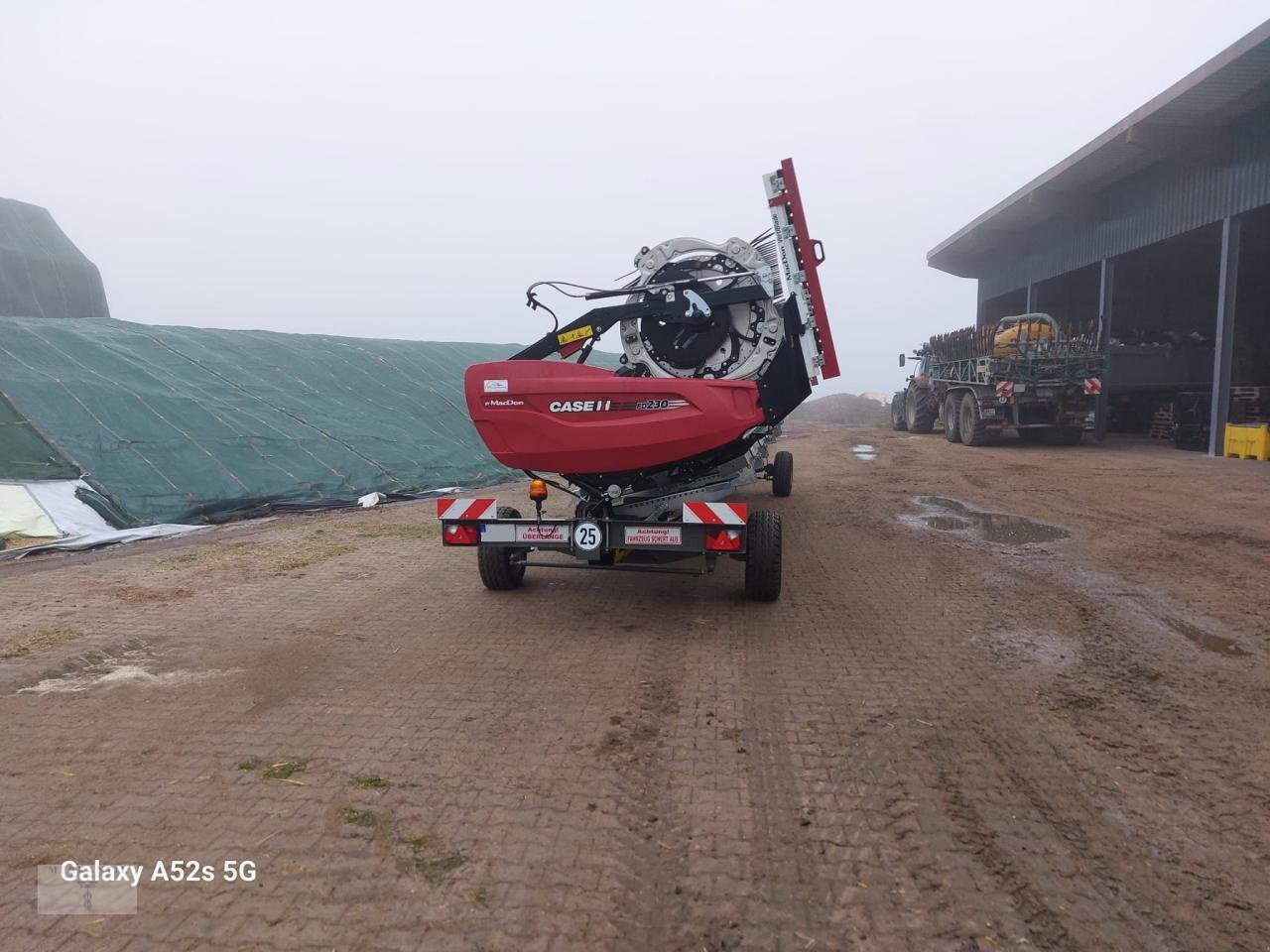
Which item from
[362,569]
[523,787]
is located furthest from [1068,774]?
[362,569]

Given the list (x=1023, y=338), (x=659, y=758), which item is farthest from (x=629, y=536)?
(x=1023, y=338)

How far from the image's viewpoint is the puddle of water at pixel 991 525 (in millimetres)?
7777

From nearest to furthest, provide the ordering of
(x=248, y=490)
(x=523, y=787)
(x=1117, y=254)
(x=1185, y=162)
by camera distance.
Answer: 1. (x=523, y=787)
2. (x=248, y=490)
3. (x=1185, y=162)
4. (x=1117, y=254)

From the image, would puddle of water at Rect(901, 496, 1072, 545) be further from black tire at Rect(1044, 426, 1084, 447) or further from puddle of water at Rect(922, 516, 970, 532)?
black tire at Rect(1044, 426, 1084, 447)

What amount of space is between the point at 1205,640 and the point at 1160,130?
16.7 meters

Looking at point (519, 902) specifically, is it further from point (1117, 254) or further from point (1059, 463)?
point (1117, 254)

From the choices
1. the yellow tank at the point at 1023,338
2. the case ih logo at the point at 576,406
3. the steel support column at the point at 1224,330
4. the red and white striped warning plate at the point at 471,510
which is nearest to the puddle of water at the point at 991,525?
the case ih logo at the point at 576,406

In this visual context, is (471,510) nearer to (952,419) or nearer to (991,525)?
(991,525)

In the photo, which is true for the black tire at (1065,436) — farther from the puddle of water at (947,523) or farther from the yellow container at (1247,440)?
the puddle of water at (947,523)

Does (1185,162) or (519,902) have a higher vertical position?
(1185,162)

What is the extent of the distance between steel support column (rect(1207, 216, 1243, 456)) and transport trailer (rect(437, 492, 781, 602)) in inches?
603

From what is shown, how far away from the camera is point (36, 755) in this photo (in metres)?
3.38

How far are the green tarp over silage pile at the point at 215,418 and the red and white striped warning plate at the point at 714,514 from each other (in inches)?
288

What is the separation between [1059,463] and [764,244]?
1030 centimetres
